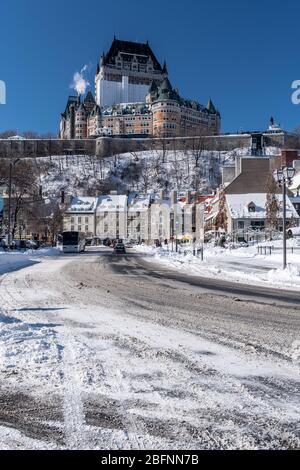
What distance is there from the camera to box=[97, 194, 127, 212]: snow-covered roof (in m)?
147

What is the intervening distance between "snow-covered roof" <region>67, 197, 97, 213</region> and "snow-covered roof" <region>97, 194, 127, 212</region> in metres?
1.82

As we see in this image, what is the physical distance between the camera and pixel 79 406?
461 centimetres

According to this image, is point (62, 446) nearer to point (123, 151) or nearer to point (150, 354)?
point (150, 354)

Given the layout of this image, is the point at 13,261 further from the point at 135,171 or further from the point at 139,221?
the point at 135,171

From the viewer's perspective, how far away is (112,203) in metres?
150

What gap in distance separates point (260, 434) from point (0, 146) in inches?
7951

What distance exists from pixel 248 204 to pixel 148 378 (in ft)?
228

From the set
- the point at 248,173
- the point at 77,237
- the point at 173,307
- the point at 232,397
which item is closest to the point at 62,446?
the point at 232,397

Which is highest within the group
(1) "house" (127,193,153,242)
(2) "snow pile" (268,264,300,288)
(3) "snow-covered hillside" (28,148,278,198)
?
(3) "snow-covered hillside" (28,148,278,198)

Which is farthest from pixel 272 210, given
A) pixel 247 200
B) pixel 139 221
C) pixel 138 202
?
pixel 138 202

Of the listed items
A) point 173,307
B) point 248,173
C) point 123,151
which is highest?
point 123,151

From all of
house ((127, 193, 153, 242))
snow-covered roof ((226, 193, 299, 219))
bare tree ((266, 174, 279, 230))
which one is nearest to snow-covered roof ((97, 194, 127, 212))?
house ((127, 193, 153, 242))

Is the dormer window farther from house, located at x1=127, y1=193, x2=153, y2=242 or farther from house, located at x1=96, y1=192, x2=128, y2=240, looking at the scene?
house, located at x1=96, y1=192, x2=128, y2=240

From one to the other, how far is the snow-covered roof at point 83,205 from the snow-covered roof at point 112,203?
182cm
